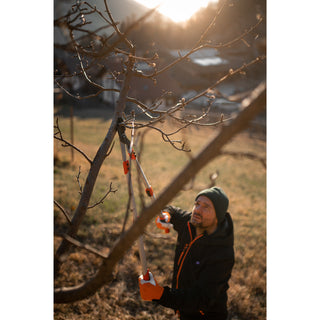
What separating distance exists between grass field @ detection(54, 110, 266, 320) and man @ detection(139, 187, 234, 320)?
0.41 ft

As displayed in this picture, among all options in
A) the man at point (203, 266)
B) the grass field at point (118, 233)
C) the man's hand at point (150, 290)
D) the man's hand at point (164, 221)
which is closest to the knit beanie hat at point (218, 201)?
the man at point (203, 266)

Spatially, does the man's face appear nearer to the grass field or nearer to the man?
the man

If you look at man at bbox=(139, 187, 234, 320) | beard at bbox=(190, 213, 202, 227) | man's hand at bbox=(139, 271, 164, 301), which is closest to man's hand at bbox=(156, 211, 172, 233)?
man at bbox=(139, 187, 234, 320)

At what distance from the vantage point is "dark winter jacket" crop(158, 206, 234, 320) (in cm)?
88

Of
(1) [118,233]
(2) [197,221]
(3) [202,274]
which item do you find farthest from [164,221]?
(1) [118,233]

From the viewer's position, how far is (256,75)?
1589 millimetres

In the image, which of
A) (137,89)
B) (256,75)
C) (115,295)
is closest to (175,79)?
(137,89)

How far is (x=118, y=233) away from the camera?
2133 mm

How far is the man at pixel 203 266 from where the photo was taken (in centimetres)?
88

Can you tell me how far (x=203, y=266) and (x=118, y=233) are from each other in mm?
1294

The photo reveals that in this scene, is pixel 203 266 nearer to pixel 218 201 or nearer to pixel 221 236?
pixel 221 236

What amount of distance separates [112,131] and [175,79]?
1.81 ft
